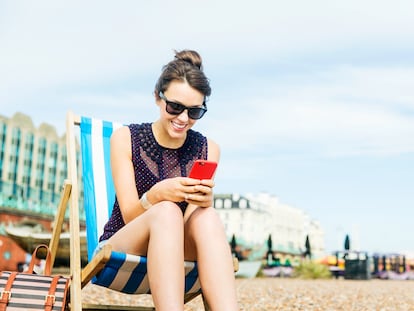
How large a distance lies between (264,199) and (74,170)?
187 ft

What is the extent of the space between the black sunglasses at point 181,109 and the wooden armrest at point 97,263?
Result: 63 cm

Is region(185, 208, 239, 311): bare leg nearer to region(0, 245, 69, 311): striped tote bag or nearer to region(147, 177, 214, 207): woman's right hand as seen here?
region(147, 177, 214, 207): woman's right hand

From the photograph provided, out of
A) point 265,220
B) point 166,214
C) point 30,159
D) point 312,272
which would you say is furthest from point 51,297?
point 265,220

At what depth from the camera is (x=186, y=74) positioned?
8.44 feet

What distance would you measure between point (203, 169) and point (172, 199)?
18 centimetres

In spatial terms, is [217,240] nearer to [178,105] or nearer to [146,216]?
[146,216]

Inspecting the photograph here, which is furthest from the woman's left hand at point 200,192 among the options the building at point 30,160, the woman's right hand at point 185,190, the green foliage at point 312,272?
the building at point 30,160

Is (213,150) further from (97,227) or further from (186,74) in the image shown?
(97,227)

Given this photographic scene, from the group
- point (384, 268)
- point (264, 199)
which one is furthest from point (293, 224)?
point (384, 268)

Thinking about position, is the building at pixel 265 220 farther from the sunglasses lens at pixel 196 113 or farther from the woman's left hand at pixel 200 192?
the woman's left hand at pixel 200 192

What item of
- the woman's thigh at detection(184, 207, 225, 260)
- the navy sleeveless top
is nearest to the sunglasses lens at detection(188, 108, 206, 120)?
the navy sleeveless top

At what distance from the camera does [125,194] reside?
8.40 ft

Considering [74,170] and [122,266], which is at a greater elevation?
[74,170]

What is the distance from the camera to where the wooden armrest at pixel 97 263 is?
2406 millimetres
